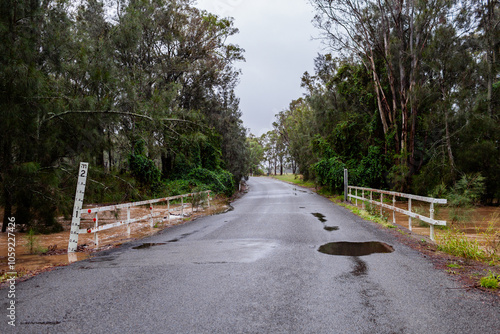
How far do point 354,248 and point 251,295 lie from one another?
3914mm

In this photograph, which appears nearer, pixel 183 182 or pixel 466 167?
pixel 466 167

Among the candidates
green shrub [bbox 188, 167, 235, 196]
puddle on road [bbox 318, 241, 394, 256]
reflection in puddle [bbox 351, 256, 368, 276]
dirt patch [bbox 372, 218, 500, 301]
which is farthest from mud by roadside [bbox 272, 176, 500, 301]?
green shrub [bbox 188, 167, 235, 196]

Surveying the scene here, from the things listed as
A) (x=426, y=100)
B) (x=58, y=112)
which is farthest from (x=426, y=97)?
(x=58, y=112)

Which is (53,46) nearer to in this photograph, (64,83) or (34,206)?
(64,83)

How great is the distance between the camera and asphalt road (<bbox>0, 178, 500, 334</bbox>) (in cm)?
370

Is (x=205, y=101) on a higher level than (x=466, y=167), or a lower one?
higher

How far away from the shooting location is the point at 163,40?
89.0ft

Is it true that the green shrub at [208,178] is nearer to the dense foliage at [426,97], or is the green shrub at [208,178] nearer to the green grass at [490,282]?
the dense foliage at [426,97]

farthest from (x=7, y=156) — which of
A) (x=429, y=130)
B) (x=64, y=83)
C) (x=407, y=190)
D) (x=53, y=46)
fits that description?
(x=429, y=130)

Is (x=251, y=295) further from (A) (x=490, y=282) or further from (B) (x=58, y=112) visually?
(B) (x=58, y=112)

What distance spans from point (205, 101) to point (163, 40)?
21.4 ft

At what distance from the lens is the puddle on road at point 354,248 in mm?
7285

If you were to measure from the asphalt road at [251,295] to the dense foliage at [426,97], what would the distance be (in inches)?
459

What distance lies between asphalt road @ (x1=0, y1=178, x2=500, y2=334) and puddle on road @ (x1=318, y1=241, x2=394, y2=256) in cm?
10
